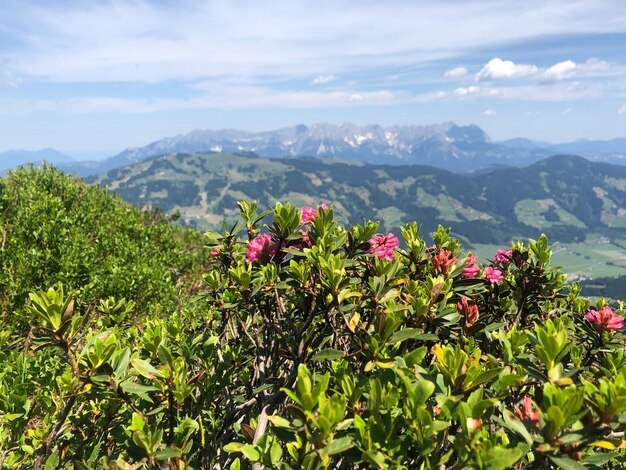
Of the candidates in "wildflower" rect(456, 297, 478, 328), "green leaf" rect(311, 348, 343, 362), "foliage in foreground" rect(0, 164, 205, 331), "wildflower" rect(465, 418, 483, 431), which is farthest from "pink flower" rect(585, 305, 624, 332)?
"foliage in foreground" rect(0, 164, 205, 331)

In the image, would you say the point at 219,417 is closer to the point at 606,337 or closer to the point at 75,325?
the point at 75,325

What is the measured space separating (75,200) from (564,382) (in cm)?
1845

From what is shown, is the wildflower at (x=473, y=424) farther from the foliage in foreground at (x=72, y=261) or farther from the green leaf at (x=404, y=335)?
the foliage in foreground at (x=72, y=261)

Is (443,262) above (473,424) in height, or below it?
above

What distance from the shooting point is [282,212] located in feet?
12.3

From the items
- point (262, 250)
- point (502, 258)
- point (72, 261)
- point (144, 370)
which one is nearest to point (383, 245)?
point (262, 250)

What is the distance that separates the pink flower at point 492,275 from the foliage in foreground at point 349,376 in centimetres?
4

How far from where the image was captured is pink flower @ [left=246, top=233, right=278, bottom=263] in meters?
3.95

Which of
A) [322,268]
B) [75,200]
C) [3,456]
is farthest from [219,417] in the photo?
[75,200]

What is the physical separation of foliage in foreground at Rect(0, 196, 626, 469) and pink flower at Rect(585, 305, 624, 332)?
0.01 m

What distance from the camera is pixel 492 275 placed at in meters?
4.53

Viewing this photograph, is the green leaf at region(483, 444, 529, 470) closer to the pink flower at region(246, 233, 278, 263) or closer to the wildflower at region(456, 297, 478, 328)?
the wildflower at region(456, 297, 478, 328)

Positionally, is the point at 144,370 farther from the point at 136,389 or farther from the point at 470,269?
the point at 470,269

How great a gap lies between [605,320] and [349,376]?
312 cm
